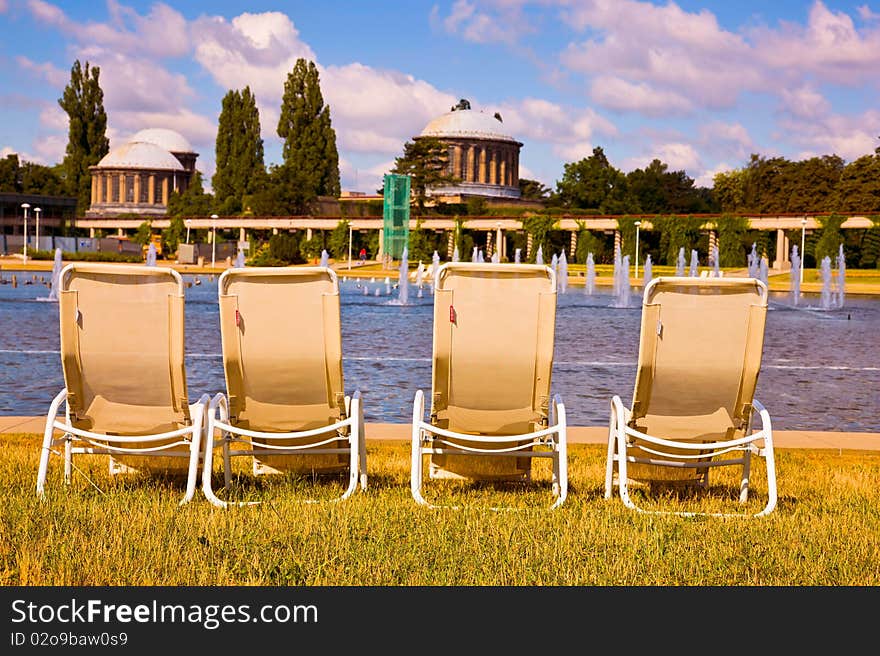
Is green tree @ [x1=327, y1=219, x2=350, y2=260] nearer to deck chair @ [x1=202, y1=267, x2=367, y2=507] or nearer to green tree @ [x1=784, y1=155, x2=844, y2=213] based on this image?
green tree @ [x1=784, y1=155, x2=844, y2=213]

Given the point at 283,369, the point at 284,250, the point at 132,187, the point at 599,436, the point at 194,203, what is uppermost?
the point at 132,187

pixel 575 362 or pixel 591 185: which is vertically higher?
pixel 591 185

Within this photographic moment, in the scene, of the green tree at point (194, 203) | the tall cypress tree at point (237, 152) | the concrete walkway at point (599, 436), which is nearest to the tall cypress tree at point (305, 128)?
the tall cypress tree at point (237, 152)

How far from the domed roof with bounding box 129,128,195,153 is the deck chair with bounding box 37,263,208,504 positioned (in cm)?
13882

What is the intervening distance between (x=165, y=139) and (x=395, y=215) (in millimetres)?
68709

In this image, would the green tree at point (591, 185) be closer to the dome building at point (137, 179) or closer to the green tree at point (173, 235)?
the green tree at point (173, 235)

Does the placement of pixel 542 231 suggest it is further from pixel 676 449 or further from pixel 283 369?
pixel 283 369

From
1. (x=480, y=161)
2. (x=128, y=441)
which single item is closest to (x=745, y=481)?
(x=128, y=441)

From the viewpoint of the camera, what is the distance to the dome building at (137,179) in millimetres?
123438

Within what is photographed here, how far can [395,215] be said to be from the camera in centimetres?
8100

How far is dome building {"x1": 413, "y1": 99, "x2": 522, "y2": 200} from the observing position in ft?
388

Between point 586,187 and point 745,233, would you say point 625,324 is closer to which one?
point 745,233

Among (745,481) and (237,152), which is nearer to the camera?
(745,481)

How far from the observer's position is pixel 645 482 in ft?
20.0
